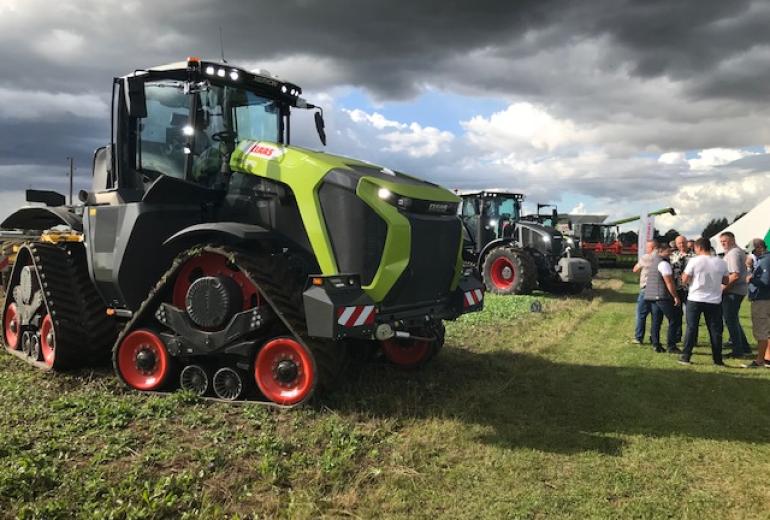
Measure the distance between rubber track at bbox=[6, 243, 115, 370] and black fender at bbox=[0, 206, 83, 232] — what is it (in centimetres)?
50

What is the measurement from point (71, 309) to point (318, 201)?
330 centimetres

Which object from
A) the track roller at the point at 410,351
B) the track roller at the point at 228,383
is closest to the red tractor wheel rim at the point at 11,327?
the track roller at the point at 228,383

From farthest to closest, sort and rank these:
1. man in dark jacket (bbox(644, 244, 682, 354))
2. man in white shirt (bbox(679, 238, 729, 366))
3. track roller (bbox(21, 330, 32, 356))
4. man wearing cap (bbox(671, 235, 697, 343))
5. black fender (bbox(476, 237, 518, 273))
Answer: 1. black fender (bbox(476, 237, 518, 273))
2. man wearing cap (bbox(671, 235, 697, 343))
3. man in dark jacket (bbox(644, 244, 682, 354))
4. man in white shirt (bbox(679, 238, 729, 366))
5. track roller (bbox(21, 330, 32, 356))

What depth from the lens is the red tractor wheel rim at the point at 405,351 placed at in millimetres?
7219

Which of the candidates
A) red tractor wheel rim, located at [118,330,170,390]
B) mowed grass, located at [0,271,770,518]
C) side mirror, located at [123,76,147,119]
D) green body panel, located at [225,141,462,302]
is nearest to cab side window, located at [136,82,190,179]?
side mirror, located at [123,76,147,119]

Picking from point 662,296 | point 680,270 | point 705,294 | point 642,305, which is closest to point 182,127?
point 705,294

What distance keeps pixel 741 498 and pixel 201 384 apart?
14.6ft

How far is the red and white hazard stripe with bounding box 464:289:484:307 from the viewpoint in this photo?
6557 millimetres

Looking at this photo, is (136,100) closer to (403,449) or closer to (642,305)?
(403,449)

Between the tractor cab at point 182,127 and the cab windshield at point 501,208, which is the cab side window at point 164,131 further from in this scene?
the cab windshield at point 501,208

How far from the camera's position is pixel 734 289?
9.00 metres

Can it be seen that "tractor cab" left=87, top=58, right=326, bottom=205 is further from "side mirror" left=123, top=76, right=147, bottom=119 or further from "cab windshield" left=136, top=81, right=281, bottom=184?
"side mirror" left=123, top=76, right=147, bottom=119

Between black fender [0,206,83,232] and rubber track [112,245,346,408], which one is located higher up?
black fender [0,206,83,232]

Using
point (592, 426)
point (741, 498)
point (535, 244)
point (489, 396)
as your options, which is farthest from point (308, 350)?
point (535, 244)
